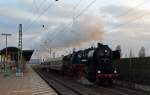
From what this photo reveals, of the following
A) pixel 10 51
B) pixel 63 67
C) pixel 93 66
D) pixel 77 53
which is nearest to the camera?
pixel 93 66

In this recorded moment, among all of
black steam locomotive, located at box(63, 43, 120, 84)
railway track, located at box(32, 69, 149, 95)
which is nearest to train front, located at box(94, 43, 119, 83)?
black steam locomotive, located at box(63, 43, 120, 84)

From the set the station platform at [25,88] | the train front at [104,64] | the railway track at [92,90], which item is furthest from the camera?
the train front at [104,64]

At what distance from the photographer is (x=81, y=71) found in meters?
44.7

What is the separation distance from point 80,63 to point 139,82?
12343 mm

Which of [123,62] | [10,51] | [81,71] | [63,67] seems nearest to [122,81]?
[123,62]

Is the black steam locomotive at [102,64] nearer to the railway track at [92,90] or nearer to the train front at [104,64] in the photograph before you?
the train front at [104,64]

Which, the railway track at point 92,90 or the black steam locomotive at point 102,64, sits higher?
→ the black steam locomotive at point 102,64

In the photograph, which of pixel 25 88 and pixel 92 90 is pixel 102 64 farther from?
pixel 25 88

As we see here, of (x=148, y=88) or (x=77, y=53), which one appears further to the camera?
(x=77, y=53)

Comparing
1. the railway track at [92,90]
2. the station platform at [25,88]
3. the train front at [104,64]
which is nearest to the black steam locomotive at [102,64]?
the train front at [104,64]

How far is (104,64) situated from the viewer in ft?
120

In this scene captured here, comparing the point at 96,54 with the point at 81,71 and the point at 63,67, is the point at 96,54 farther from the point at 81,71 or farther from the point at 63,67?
the point at 63,67

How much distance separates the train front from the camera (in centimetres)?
3625

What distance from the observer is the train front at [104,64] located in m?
36.2
